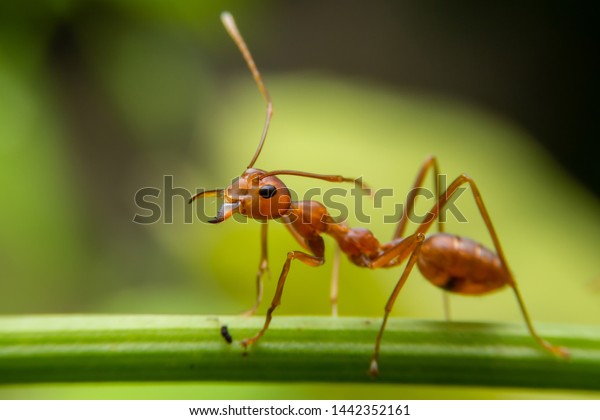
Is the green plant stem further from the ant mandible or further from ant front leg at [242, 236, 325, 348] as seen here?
the ant mandible

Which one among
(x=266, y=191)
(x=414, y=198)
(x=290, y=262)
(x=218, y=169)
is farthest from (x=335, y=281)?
(x=218, y=169)

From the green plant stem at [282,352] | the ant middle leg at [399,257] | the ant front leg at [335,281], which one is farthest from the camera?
the ant front leg at [335,281]

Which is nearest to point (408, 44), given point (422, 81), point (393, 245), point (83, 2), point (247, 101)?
point (422, 81)

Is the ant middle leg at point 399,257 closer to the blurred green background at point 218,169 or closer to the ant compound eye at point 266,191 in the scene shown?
the blurred green background at point 218,169

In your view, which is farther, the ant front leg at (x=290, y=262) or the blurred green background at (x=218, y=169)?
the blurred green background at (x=218, y=169)

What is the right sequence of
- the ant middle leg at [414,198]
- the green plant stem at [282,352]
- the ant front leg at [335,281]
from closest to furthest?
the green plant stem at [282,352], the ant front leg at [335,281], the ant middle leg at [414,198]

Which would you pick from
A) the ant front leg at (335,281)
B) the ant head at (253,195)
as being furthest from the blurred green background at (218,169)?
the ant head at (253,195)

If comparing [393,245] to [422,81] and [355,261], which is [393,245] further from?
[422,81]
